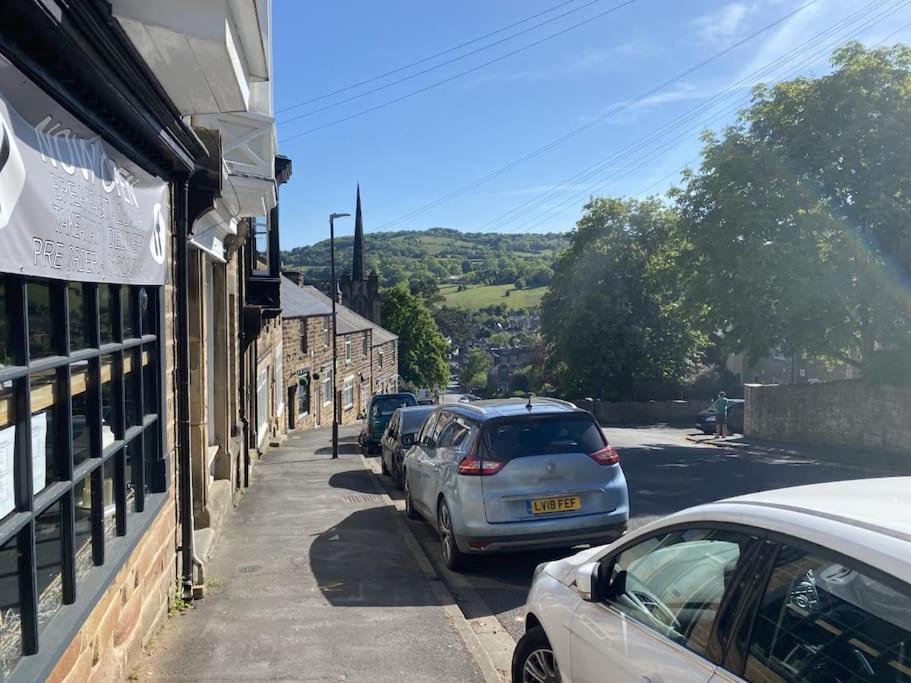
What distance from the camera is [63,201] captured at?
10.8 ft

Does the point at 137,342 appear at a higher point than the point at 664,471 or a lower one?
higher

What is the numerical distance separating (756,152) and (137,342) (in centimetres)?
1747

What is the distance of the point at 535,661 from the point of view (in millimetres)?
4141

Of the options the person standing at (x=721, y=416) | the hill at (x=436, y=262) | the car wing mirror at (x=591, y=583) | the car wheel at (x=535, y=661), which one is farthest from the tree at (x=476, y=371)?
the car wing mirror at (x=591, y=583)

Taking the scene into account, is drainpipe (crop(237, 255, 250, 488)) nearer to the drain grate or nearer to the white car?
the drain grate

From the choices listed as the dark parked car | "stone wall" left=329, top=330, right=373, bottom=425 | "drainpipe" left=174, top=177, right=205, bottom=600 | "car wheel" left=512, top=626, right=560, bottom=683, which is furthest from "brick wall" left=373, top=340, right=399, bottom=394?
"car wheel" left=512, top=626, right=560, bottom=683

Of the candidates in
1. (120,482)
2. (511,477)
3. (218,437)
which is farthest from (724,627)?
(218,437)

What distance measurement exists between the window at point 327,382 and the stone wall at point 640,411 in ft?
39.4

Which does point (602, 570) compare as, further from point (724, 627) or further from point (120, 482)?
point (120, 482)

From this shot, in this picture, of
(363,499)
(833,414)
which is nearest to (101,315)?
(363,499)

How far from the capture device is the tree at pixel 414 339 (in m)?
72.1

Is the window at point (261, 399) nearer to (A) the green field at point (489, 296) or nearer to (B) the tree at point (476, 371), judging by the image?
(B) the tree at point (476, 371)

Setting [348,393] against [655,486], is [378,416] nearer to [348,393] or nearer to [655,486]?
[655,486]

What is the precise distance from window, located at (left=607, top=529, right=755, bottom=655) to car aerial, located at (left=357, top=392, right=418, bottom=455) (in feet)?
55.3
